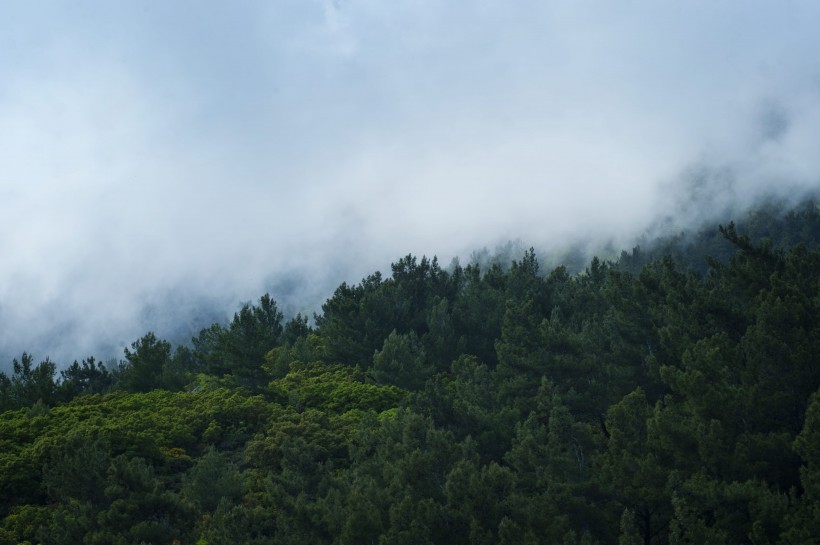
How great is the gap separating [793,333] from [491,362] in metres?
30.3

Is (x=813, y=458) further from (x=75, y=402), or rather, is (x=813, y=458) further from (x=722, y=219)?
(x=722, y=219)

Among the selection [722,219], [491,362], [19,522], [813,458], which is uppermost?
[722,219]

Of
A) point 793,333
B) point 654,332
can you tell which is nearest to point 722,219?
point 654,332

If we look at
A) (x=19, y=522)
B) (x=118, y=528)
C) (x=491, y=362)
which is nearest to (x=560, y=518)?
(x=118, y=528)

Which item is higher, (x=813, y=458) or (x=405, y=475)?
(x=405, y=475)

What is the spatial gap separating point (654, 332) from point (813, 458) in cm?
1696

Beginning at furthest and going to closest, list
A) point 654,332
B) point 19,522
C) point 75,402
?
1. point 75,402
2. point 654,332
3. point 19,522

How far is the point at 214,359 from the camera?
2055 inches

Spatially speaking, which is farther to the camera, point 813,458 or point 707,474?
point 707,474

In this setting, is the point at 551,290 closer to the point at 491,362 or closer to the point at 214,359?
the point at 491,362

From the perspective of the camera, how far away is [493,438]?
30.5 meters

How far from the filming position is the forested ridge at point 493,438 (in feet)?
68.6

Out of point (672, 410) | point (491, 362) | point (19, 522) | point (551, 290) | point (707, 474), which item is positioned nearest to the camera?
point (707, 474)

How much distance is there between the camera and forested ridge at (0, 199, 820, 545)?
824 inches
